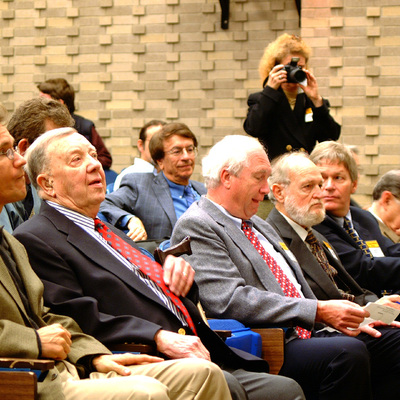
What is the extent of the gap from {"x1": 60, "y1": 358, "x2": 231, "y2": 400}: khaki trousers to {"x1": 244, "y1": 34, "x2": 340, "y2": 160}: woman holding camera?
2741mm

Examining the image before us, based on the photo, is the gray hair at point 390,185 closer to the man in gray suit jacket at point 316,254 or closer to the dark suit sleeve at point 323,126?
the dark suit sleeve at point 323,126

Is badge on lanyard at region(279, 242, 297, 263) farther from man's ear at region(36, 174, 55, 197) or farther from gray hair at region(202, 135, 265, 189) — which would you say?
man's ear at region(36, 174, 55, 197)

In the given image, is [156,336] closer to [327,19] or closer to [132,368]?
[132,368]

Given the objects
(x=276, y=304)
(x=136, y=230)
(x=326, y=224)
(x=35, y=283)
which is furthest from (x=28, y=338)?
(x=326, y=224)

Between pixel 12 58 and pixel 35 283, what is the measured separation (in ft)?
20.5

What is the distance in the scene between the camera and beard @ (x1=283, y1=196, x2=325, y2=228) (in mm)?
3768

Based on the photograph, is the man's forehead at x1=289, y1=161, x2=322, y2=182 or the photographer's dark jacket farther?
the photographer's dark jacket

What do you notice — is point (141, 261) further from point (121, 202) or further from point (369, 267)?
point (369, 267)

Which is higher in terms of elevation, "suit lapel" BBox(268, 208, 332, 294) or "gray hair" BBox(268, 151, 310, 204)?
"gray hair" BBox(268, 151, 310, 204)

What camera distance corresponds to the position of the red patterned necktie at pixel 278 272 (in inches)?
130

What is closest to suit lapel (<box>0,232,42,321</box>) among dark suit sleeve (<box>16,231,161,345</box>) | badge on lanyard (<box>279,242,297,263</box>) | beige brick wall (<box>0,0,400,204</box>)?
dark suit sleeve (<box>16,231,161,345</box>)

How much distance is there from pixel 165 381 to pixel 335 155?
246 cm

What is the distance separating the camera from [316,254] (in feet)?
12.5

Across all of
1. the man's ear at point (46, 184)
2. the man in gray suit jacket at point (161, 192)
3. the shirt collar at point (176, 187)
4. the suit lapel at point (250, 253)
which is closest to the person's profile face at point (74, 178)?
the man's ear at point (46, 184)
